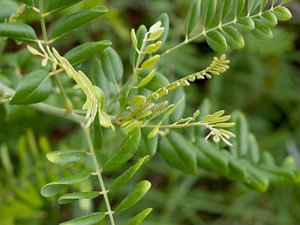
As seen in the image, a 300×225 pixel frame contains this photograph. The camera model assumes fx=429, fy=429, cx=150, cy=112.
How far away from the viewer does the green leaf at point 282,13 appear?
0.81 metres

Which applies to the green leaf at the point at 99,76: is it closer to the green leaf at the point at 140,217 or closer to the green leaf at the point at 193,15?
the green leaf at the point at 193,15

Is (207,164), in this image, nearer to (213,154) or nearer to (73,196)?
(213,154)

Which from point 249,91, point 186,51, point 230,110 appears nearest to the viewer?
point 186,51

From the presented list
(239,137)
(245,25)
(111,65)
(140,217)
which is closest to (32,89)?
(111,65)

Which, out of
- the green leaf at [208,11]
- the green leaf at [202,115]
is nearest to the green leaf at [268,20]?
the green leaf at [208,11]

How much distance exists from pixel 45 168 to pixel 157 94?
32.9 inches

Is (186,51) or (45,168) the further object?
(186,51)

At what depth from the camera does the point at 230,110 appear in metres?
2.19

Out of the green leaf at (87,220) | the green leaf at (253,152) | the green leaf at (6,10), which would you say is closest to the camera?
the green leaf at (87,220)

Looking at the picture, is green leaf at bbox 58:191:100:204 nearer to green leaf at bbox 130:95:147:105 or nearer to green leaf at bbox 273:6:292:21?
green leaf at bbox 130:95:147:105

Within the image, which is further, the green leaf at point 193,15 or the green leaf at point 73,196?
the green leaf at point 193,15

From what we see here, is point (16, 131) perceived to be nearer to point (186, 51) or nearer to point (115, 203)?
point (115, 203)

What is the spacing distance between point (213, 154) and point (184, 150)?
8cm

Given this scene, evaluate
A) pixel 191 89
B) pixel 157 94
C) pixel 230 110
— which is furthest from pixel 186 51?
pixel 157 94
